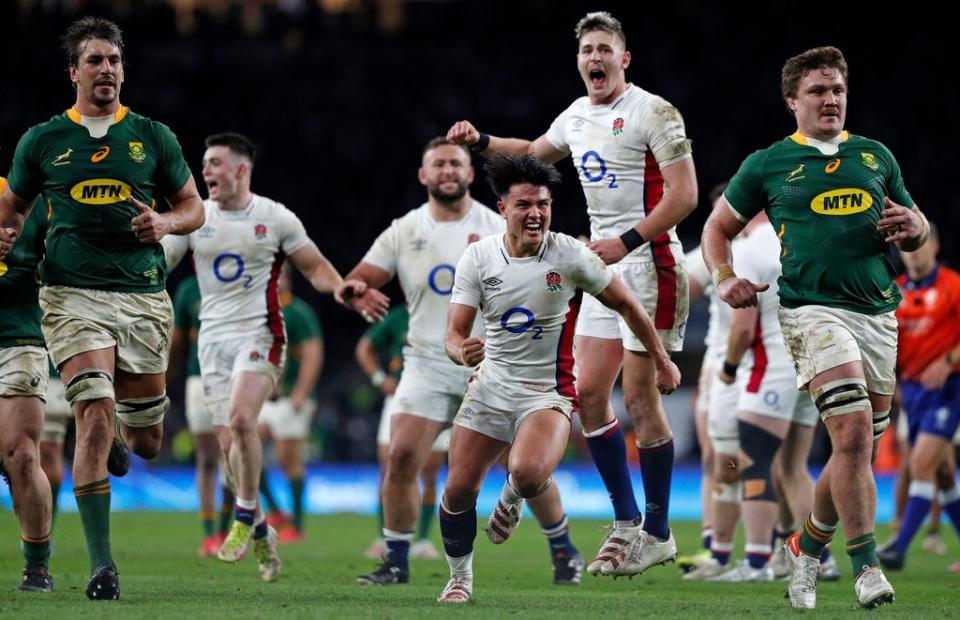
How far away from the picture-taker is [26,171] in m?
7.21

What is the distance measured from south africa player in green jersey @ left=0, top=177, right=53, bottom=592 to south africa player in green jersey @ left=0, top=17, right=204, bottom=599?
37 cm

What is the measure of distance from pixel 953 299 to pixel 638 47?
17033 mm

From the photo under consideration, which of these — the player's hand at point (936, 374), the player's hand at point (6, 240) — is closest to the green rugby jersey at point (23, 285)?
the player's hand at point (6, 240)

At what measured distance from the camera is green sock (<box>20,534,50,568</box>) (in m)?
7.45

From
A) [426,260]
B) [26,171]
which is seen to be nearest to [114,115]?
[26,171]

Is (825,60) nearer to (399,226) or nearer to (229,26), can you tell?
(399,226)

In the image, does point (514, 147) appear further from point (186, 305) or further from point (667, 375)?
point (186, 305)

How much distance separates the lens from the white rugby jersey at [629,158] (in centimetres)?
773

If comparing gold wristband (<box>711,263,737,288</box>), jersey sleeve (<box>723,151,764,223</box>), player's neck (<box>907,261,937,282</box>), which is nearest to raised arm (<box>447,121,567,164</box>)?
jersey sleeve (<box>723,151,764,223</box>)

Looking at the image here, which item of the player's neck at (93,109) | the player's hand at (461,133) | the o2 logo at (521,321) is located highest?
the player's neck at (93,109)

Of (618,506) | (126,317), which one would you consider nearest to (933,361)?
(618,506)

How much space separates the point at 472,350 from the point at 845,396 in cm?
192

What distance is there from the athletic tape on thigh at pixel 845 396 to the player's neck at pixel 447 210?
12.4 feet

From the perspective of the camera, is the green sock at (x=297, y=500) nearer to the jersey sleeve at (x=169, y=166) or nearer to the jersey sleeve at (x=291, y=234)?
the jersey sleeve at (x=291, y=234)
